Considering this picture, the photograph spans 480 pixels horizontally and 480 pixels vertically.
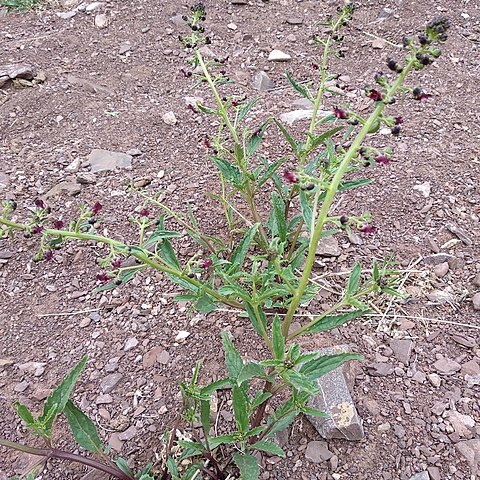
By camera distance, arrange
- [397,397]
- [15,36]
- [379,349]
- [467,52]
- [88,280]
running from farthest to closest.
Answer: [15,36], [467,52], [88,280], [379,349], [397,397]

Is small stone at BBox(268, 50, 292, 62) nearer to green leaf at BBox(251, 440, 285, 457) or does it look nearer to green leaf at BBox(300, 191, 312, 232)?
green leaf at BBox(300, 191, 312, 232)

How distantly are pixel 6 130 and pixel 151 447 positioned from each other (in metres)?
2.25

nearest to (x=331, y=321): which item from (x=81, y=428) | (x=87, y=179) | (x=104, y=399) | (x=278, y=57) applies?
(x=81, y=428)

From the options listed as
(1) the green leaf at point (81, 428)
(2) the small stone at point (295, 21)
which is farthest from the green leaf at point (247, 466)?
(2) the small stone at point (295, 21)

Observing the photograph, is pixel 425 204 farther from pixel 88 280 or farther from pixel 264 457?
pixel 88 280

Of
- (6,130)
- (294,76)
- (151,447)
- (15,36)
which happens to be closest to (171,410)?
(151,447)

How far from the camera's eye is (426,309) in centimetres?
223

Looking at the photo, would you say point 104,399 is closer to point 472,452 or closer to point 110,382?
point 110,382

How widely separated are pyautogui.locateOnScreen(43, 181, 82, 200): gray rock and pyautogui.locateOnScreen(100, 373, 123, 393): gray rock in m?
1.14

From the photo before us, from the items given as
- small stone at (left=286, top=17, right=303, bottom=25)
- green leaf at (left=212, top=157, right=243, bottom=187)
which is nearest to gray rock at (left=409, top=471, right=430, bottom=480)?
green leaf at (left=212, top=157, right=243, bottom=187)

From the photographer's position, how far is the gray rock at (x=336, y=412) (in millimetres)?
1825

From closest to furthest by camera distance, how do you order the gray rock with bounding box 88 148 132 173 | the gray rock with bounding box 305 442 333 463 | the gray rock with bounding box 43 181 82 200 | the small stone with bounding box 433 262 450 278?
the gray rock with bounding box 305 442 333 463 → the small stone with bounding box 433 262 450 278 → the gray rock with bounding box 43 181 82 200 → the gray rock with bounding box 88 148 132 173

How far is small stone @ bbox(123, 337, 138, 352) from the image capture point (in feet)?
7.20

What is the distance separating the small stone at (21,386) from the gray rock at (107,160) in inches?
49.9
